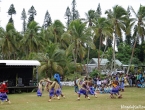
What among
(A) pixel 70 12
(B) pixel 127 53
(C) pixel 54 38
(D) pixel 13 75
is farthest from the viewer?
(A) pixel 70 12

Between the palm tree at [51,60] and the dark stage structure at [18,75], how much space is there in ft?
23.3

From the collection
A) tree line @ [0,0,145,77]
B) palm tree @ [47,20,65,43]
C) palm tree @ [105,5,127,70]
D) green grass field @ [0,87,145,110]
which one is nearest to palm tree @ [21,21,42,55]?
tree line @ [0,0,145,77]

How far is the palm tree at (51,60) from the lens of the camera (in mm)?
33688

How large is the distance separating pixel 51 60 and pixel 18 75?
325 inches

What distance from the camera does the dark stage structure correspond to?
965 inches

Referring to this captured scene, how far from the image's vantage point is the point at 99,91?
22578 millimetres

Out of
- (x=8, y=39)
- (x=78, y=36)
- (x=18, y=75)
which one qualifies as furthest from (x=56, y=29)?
(x=18, y=75)

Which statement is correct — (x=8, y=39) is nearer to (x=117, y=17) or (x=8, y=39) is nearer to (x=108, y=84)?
(x=117, y=17)

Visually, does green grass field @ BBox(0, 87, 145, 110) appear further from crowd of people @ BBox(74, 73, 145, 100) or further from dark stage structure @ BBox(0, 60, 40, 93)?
dark stage structure @ BBox(0, 60, 40, 93)

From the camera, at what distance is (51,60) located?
111 ft

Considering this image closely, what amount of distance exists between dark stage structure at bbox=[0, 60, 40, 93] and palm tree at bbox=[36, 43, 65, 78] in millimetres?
7098

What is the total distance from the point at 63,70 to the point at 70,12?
33.0m

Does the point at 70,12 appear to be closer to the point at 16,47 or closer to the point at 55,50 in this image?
the point at 16,47

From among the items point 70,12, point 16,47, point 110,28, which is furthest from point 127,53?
point 16,47
